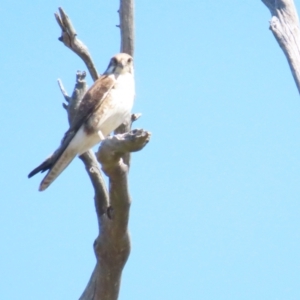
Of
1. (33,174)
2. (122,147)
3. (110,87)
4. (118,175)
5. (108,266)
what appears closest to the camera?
(122,147)

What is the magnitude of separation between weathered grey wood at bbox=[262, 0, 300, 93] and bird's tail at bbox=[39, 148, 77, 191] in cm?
130

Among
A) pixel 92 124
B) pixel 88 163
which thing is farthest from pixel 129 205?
pixel 92 124

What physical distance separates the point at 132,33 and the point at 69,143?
75cm

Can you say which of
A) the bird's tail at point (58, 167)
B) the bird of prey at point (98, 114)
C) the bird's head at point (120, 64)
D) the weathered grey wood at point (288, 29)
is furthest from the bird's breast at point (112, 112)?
the weathered grey wood at point (288, 29)

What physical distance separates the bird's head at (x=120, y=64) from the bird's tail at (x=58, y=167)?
2.28ft

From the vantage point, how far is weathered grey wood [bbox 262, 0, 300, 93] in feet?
10.8

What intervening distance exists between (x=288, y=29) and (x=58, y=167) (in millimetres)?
1457

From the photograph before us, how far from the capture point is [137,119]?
12.2 ft

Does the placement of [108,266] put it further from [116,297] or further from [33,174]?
[33,174]

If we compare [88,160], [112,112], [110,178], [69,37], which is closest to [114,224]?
[110,178]

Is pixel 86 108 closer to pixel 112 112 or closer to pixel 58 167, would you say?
pixel 112 112

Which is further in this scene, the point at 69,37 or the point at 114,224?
the point at 69,37

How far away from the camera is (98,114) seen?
12.8 ft

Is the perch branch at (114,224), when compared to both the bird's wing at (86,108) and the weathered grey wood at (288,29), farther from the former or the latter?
the weathered grey wood at (288,29)
